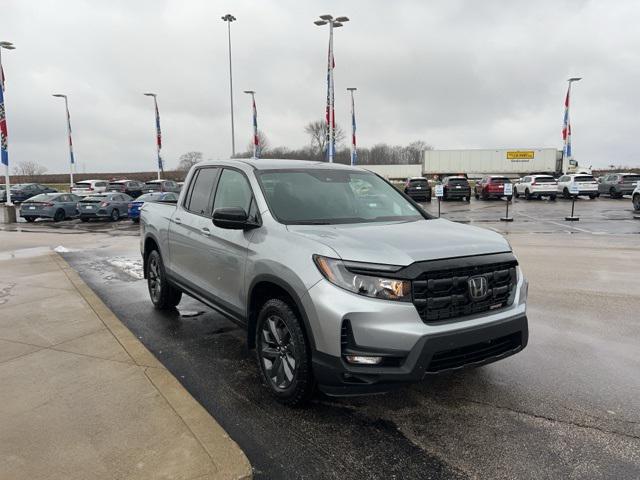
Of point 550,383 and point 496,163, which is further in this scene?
point 496,163

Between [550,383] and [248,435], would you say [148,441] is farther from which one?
[550,383]

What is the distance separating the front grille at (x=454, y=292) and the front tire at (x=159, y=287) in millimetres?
3676

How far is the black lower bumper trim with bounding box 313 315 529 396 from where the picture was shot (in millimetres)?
3047

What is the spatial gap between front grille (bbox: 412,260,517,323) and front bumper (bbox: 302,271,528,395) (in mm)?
71

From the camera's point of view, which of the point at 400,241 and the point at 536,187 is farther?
the point at 536,187

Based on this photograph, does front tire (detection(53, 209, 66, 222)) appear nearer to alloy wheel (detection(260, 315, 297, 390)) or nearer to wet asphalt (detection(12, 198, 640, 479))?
wet asphalt (detection(12, 198, 640, 479))

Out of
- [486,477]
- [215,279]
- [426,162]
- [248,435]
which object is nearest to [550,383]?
[486,477]

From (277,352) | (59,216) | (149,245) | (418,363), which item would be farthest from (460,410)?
(59,216)

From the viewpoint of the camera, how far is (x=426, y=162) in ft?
190

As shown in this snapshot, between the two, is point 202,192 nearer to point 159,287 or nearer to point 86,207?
point 159,287

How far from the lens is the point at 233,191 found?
466 cm

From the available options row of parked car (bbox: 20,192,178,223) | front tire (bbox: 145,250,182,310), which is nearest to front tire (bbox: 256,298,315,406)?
front tire (bbox: 145,250,182,310)

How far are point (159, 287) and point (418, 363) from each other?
13.8ft

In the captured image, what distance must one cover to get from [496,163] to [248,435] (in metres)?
58.3
